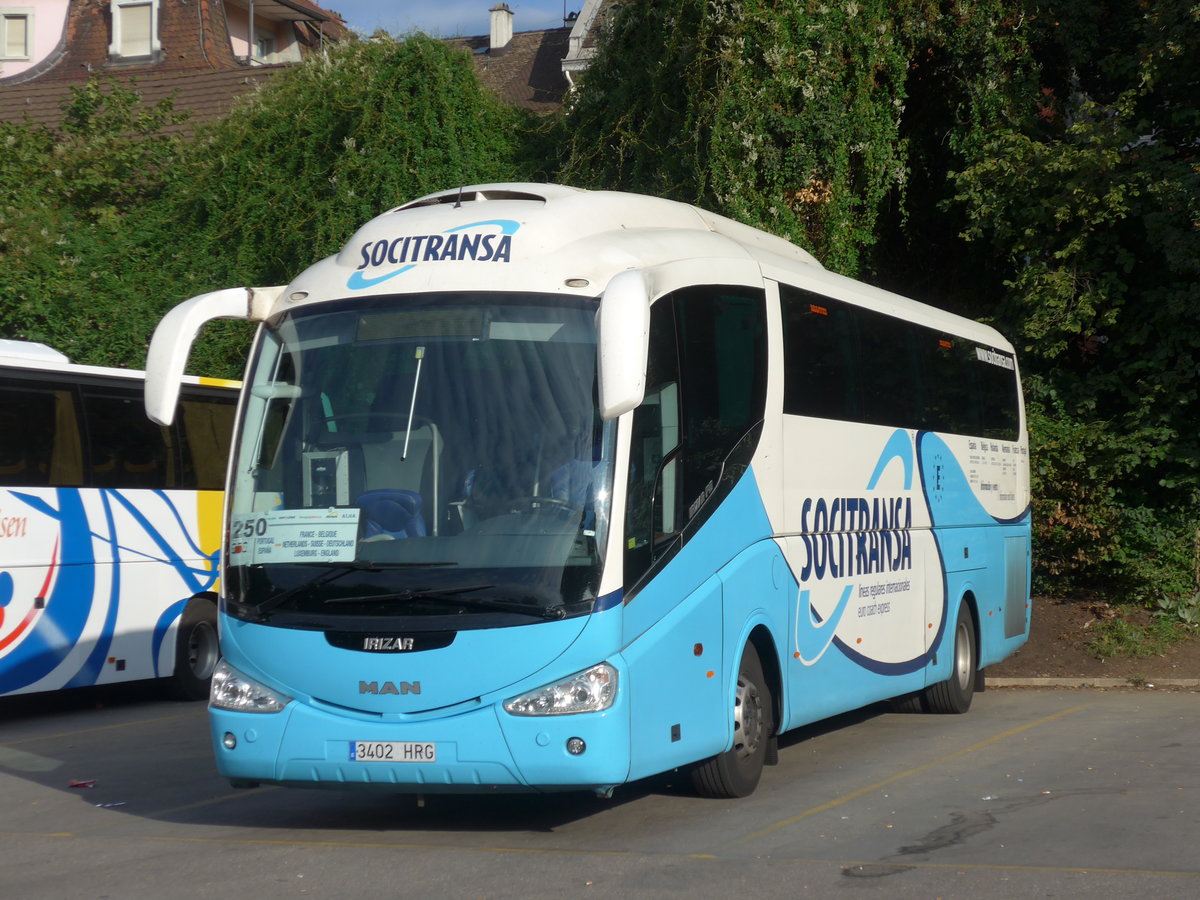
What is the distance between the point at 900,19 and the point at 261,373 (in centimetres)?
1432

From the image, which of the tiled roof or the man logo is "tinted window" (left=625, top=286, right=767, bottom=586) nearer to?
the man logo

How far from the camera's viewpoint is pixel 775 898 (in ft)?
21.2

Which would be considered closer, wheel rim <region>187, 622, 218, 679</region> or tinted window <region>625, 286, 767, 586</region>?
tinted window <region>625, 286, 767, 586</region>

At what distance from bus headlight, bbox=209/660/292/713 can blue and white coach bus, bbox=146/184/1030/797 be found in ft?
0.04

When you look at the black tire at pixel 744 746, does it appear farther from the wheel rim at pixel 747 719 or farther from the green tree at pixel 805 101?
the green tree at pixel 805 101

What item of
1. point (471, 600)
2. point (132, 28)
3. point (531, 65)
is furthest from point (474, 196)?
point (132, 28)

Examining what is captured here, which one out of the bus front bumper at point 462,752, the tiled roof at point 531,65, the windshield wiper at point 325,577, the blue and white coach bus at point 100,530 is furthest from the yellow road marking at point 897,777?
the tiled roof at point 531,65

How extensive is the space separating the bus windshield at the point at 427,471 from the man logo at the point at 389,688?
29 centimetres

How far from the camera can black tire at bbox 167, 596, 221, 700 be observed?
50.7 ft

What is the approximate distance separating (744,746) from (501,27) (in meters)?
49.1

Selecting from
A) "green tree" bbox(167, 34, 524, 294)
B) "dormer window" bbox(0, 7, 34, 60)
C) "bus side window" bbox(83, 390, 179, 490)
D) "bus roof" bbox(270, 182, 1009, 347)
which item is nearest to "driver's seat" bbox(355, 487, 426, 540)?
"bus roof" bbox(270, 182, 1009, 347)

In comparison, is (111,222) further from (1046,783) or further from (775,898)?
(775,898)

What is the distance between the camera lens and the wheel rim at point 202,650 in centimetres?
1573

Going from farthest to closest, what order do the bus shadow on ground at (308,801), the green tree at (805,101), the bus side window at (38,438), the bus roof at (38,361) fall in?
1. the green tree at (805,101)
2. the bus roof at (38,361)
3. the bus side window at (38,438)
4. the bus shadow on ground at (308,801)
